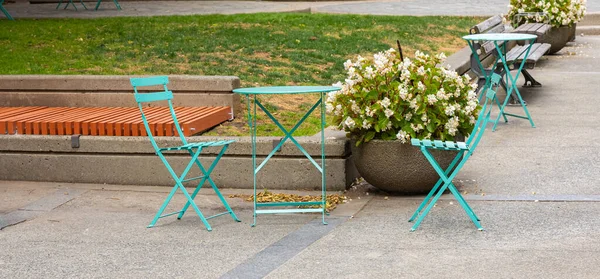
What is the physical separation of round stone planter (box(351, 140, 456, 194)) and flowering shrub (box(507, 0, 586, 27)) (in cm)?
906

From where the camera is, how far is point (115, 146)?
8.43 metres

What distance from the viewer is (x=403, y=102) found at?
7613mm

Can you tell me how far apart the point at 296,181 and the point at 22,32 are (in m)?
8.14

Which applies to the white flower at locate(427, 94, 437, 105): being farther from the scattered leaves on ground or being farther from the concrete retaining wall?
the scattered leaves on ground

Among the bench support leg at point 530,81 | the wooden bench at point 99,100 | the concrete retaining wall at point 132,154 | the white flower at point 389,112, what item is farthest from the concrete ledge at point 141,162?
the bench support leg at point 530,81

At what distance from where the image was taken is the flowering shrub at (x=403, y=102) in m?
7.57

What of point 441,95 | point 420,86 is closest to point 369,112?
point 420,86

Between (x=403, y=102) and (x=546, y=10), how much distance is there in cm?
945

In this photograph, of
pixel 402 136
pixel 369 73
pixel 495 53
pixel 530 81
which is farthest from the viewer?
pixel 530 81

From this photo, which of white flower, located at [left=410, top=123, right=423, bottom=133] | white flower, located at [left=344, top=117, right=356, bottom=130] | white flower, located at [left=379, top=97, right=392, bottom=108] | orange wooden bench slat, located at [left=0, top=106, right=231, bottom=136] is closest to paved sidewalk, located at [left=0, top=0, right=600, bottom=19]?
orange wooden bench slat, located at [left=0, top=106, right=231, bottom=136]

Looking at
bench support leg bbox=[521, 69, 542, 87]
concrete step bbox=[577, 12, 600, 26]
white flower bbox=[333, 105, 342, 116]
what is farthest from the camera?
concrete step bbox=[577, 12, 600, 26]

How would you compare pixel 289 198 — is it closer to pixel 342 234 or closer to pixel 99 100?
pixel 342 234

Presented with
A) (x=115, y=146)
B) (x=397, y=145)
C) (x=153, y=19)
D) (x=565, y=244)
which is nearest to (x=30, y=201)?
(x=115, y=146)

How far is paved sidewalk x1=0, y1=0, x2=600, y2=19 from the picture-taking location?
20.7 metres
